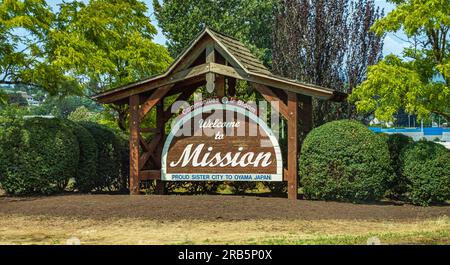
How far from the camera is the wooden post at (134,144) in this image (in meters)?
17.7

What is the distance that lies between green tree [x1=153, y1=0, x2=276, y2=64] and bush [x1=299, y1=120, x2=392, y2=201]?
2957cm

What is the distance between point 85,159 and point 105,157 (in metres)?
1.16

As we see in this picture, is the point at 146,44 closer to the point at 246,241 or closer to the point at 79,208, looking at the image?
the point at 79,208

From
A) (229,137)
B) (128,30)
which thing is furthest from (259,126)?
(128,30)

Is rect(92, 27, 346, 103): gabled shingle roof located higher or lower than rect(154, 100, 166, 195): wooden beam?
higher

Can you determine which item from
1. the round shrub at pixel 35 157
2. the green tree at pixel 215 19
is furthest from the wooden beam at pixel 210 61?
the green tree at pixel 215 19

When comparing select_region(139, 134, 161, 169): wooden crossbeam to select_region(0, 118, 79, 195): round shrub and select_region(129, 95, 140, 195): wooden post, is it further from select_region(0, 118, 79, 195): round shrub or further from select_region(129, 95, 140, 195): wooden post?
select_region(0, 118, 79, 195): round shrub

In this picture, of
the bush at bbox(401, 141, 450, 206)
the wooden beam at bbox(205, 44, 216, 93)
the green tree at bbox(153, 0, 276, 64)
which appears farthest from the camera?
the green tree at bbox(153, 0, 276, 64)

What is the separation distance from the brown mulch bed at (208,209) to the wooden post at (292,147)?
803 mm

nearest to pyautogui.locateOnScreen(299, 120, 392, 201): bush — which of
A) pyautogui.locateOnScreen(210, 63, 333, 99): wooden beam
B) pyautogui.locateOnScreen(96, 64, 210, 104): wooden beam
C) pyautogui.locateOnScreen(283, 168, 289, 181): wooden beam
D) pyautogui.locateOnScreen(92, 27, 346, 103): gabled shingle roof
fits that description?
pyautogui.locateOnScreen(283, 168, 289, 181): wooden beam

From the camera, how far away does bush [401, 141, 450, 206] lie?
602 inches

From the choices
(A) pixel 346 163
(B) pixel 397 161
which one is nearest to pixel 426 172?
(B) pixel 397 161

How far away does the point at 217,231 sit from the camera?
11.7m

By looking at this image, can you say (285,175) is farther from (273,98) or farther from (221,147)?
(273,98)
